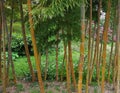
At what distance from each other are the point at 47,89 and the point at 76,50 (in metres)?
4.94

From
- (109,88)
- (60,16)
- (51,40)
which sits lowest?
(109,88)

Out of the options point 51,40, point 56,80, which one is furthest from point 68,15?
point 56,80

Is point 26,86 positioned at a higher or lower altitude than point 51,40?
lower

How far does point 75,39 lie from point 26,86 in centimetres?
216

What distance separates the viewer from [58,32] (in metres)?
5.02

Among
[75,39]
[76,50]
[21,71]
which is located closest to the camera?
[75,39]

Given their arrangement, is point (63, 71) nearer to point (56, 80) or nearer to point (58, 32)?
point (56, 80)

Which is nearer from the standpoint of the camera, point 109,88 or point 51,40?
point 51,40

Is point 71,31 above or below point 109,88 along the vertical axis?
above

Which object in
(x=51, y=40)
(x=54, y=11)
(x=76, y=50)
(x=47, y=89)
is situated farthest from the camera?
(x=76, y=50)

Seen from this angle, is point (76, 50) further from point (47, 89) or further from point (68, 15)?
point (68, 15)

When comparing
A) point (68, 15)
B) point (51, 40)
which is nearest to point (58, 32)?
point (51, 40)

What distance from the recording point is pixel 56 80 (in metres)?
6.67

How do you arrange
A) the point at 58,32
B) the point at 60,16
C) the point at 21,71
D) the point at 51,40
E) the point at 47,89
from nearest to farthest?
the point at 60,16
the point at 58,32
the point at 51,40
the point at 47,89
the point at 21,71
